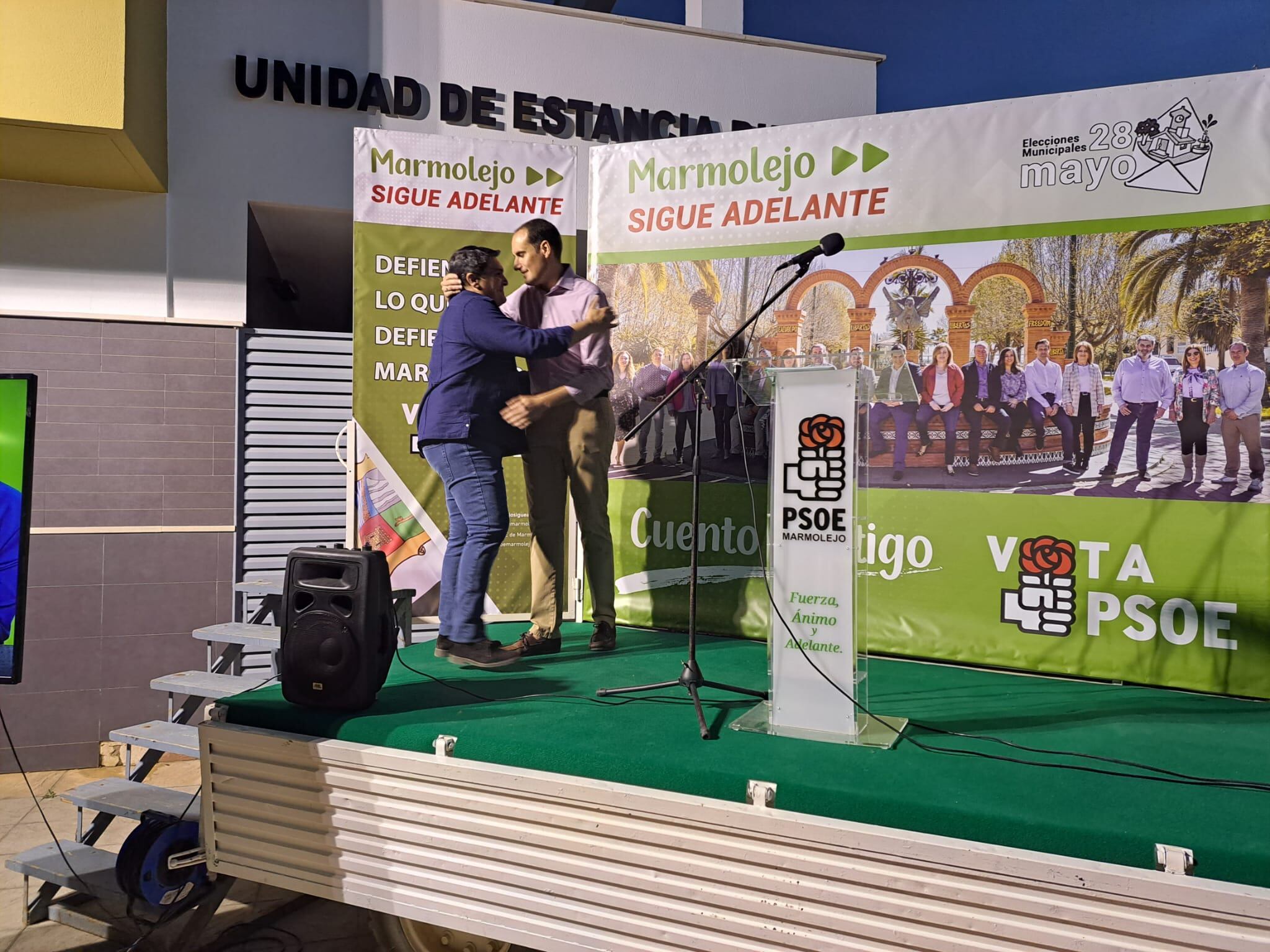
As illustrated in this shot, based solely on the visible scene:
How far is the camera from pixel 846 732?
2770mm

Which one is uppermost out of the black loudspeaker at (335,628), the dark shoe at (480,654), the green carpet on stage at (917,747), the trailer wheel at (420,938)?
the black loudspeaker at (335,628)

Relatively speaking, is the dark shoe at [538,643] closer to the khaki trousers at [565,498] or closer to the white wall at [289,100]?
the khaki trousers at [565,498]

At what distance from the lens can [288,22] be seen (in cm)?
556

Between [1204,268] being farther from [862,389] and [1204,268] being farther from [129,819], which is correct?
[129,819]

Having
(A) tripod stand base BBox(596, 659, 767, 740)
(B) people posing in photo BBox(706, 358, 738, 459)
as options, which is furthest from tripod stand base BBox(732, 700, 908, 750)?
(B) people posing in photo BBox(706, 358, 738, 459)

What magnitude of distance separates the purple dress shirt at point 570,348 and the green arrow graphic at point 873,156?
1419 millimetres

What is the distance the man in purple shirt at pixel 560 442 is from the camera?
4.09 meters

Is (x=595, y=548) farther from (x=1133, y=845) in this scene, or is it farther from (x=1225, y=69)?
(x=1225, y=69)

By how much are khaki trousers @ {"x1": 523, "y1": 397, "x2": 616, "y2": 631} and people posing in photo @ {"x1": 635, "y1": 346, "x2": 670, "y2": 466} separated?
451 millimetres

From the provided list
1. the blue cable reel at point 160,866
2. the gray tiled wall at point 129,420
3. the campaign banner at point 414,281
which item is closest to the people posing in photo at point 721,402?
the campaign banner at point 414,281

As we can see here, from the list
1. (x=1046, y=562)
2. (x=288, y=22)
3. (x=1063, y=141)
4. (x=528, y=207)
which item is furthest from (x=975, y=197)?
(x=288, y=22)

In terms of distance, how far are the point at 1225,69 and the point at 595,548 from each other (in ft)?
11.2

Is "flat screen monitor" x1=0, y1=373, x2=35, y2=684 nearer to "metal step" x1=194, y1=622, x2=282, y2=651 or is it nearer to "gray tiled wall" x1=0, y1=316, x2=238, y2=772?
"metal step" x1=194, y1=622, x2=282, y2=651

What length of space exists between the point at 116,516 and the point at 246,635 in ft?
6.35
